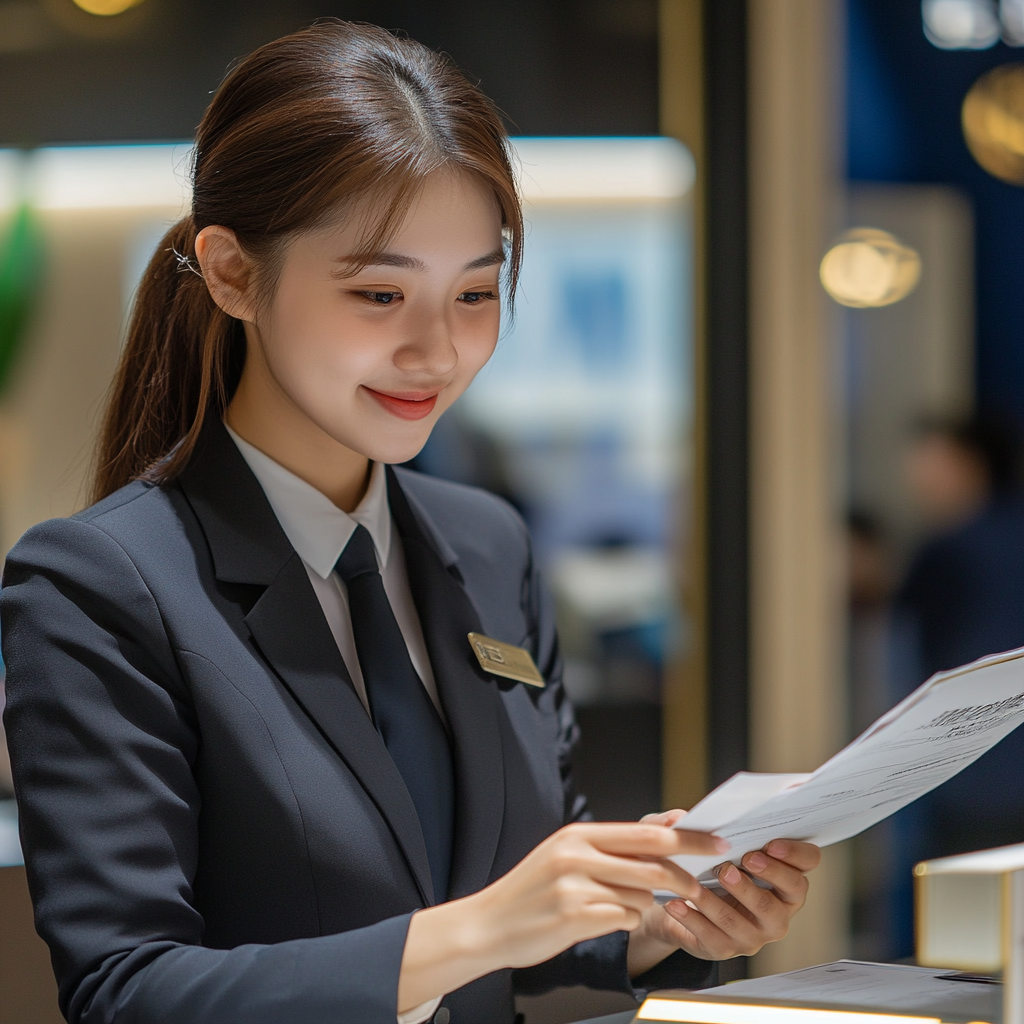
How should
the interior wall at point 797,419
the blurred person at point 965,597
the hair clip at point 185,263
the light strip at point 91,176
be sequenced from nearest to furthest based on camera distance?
the hair clip at point 185,263 → the light strip at point 91,176 → the blurred person at point 965,597 → the interior wall at point 797,419

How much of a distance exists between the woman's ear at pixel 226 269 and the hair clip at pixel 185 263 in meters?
0.05

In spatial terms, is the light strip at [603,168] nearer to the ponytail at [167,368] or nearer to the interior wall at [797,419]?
the interior wall at [797,419]

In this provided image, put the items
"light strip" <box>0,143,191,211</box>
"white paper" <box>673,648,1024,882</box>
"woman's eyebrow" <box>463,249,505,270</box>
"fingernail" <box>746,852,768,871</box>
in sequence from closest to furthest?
"white paper" <box>673,648,1024,882</box>, "fingernail" <box>746,852,768,871</box>, "woman's eyebrow" <box>463,249,505,270</box>, "light strip" <box>0,143,191,211</box>

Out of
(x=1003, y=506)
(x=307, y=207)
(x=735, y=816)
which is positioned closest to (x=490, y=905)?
(x=735, y=816)

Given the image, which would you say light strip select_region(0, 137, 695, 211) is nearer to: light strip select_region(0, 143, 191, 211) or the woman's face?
light strip select_region(0, 143, 191, 211)

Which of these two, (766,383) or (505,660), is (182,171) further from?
(505,660)

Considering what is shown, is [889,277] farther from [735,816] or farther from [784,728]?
[735,816]

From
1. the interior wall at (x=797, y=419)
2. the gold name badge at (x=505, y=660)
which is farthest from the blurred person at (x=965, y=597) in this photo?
the gold name badge at (x=505, y=660)

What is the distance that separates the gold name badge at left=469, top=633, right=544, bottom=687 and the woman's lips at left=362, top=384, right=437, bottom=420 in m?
0.29

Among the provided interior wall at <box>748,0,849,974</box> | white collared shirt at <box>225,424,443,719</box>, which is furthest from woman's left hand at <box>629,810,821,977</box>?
interior wall at <box>748,0,849,974</box>

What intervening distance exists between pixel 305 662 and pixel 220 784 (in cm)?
14

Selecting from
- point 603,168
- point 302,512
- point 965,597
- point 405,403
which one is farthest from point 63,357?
point 965,597

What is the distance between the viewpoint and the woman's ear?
1.20m

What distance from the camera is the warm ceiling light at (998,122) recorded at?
3262 millimetres
